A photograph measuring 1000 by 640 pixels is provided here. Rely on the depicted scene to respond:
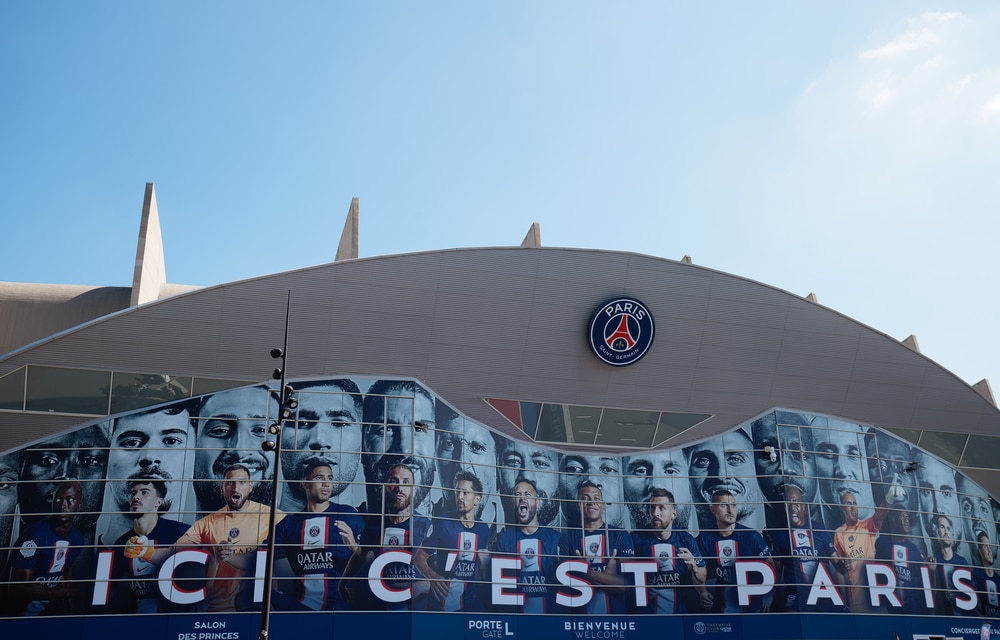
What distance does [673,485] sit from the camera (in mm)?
36344

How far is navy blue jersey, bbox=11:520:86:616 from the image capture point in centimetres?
2869

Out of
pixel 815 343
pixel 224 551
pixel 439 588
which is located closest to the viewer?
pixel 224 551

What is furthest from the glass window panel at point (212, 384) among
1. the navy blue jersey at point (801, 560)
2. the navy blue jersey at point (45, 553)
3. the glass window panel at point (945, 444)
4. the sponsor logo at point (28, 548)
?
the glass window panel at point (945, 444)

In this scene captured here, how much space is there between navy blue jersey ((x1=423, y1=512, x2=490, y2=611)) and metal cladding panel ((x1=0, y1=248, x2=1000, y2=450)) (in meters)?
4.53

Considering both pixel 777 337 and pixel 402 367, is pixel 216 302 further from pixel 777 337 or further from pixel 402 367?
pixel 777 337

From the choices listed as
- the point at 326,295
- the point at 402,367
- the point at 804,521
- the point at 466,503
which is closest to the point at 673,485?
the point at 804,521

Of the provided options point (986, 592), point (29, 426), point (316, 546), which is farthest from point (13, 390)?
point (986, 592)

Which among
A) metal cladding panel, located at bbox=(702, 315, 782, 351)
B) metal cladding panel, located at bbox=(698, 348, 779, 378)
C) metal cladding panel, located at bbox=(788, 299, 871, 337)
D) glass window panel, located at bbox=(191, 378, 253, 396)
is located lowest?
glass window panel, located at bbox=(191, 378, 253, 396)

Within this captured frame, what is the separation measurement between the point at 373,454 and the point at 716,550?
14527 millimetres

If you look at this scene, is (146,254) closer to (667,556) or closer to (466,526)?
(466,526)

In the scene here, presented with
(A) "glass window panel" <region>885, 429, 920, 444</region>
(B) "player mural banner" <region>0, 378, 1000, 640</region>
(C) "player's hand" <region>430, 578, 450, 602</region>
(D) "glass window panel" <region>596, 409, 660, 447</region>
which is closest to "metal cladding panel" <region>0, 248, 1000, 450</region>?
(A) "glass window panel" <region>885, 429, 920, 444</region>

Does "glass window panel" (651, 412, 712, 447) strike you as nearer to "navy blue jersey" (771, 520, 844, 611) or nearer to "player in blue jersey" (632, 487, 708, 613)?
"player in blue jersey" (632, 487, 708, 613)

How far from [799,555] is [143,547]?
25324mm

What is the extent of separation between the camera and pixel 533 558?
3369 cm
